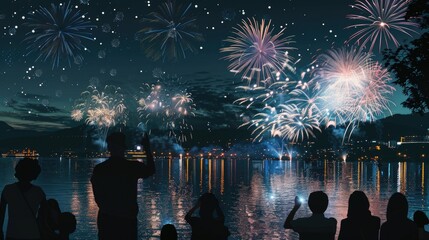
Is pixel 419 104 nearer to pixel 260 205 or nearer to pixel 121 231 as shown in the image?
pixel 121 231

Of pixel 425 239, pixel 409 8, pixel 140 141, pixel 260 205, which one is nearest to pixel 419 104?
pixel 409 8

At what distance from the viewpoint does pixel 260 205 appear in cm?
4606

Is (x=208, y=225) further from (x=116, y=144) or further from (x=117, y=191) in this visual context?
(x=116, y=144)

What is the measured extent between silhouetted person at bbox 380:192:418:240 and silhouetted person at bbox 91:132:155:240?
2.75m

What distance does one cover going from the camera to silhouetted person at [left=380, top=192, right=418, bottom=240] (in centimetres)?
660

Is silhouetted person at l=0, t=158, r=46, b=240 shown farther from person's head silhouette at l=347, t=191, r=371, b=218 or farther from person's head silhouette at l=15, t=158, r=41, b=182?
person's head silhouette at l=347, t=191, r=371, b=218

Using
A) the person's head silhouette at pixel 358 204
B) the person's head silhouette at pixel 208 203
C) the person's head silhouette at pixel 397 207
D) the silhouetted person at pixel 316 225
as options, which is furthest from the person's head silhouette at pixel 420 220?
the person's head silhouette at pixel 208 203

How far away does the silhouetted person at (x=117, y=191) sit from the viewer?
658 centimetres

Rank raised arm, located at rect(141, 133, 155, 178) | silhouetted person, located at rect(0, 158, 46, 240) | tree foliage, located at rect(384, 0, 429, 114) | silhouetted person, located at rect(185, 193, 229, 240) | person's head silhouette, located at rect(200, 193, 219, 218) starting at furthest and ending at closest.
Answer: tree foliage, located at rect(384, 0, 429, 114) < silhouetted person, located at rect(185, 193, 229, 240) < person's head silhouette, located at rect(200, 193, 219, 218) < silhouetted person, located at rect(0, 158, 46, 240) < raised arm, located at rect(141, 133, 155, 178)

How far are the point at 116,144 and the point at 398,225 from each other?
337 centimetres

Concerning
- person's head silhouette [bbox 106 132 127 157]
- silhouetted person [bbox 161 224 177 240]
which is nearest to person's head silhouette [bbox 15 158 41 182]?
person's head silhouette [bbox 106 132 127 157]

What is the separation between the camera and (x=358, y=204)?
665 cm

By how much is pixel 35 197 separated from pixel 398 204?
4.11 m

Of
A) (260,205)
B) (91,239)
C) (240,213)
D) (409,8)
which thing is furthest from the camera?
(260,205)
